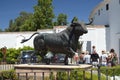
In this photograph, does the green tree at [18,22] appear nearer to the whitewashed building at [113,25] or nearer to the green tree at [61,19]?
the green tree at [61,19]

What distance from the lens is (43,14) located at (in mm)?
42156

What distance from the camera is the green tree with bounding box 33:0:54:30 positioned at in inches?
1634

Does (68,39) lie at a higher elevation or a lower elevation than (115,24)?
lower

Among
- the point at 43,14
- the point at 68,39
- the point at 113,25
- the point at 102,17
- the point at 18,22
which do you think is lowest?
the point at 68,39

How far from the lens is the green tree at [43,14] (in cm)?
4150

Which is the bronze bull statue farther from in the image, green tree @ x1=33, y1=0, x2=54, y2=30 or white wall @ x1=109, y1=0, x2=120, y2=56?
green tree @ x1=33, y1=0, x2=54, y2=30

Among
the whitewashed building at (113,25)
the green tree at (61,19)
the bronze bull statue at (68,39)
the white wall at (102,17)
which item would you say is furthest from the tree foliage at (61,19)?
the bronze bull statue at (68,39)

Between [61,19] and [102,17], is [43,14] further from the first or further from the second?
[102,17]

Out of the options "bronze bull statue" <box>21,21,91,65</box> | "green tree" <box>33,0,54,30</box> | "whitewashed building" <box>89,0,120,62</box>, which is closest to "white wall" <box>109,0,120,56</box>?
"whitewashed building" <box>89,0,120,62</box>

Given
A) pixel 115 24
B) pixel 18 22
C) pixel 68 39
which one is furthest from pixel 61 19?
pixel 68 39

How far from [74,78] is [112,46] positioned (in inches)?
797

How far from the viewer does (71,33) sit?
36.1 ft

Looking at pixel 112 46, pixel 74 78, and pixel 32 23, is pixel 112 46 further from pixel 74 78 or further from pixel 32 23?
pixel 74 78

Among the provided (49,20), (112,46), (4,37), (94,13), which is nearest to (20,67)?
(112,46)
